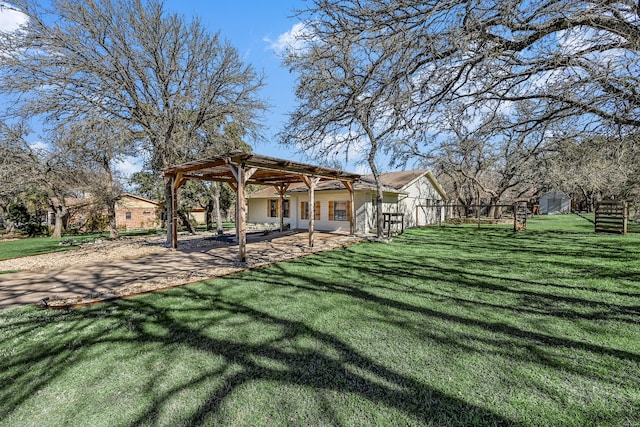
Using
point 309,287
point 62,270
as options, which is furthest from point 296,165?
point 62,270

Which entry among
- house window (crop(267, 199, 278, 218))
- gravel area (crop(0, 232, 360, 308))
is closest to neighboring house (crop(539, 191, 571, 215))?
house window (crop(267, 199, 278, 218))

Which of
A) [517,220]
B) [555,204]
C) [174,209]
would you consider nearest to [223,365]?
[174,209]

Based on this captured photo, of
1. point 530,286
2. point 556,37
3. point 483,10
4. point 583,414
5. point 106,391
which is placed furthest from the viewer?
point 530,286

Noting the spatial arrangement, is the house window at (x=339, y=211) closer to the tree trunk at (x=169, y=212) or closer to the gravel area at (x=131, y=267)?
the gravel area at (x=131, y=267)

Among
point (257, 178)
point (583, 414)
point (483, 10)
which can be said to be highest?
point (483, 10)

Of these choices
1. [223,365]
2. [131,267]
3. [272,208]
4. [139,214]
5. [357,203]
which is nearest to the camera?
[223,365]

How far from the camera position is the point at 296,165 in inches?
347

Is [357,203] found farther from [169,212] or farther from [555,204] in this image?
[555,204]

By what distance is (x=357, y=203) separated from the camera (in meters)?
14.8

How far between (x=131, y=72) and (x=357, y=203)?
1116cm

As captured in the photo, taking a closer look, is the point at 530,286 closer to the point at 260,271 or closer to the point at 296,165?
the point at 260,271

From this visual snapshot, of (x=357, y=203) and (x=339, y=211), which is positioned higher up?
(x=357, y=203)

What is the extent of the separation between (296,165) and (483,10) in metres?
6.29

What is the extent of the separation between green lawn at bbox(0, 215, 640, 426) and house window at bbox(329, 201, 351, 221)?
390 inches
